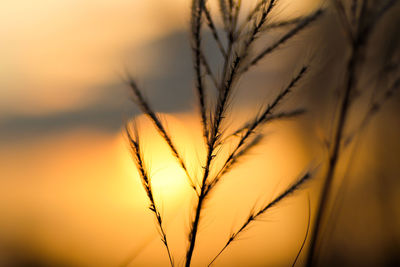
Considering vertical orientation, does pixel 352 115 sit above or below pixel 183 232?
above

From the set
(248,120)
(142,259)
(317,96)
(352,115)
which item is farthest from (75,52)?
(352,115)

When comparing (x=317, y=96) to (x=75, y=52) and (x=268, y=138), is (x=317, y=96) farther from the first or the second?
(x=75, y=52)

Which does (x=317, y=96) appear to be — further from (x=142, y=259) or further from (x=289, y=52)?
(x=142, y=259)

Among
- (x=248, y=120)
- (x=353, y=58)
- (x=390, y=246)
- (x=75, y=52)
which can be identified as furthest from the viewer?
(x=390, y=246)

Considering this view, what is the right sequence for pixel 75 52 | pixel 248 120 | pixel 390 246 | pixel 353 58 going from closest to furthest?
1. pixel 353 58
2. pixel 75 52
3. pixel 248 120
4. pixel 390 246

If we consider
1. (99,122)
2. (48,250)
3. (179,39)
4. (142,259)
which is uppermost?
(179,39)

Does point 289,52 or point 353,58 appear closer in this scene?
point 353,58

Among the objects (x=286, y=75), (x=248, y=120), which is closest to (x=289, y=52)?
(x=286, y=75)
